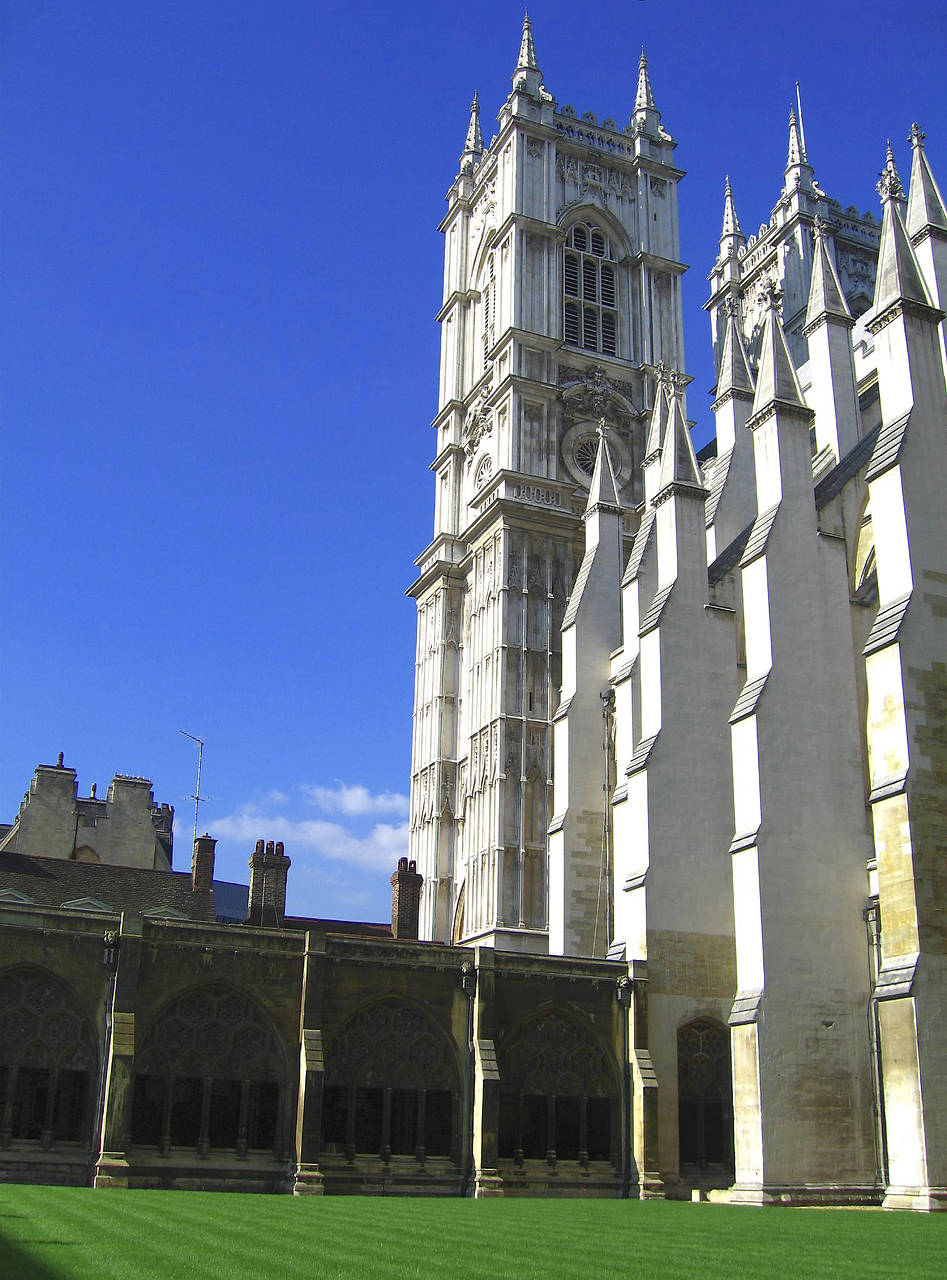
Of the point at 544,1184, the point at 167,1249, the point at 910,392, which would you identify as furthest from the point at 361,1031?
the point at 910,392

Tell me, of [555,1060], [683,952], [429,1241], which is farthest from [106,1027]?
[683,952]

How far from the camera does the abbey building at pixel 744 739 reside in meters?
23.3

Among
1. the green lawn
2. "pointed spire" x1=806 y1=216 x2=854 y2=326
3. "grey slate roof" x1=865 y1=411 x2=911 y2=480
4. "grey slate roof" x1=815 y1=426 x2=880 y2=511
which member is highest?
"pointed spire" x1=806 y1=216 x2=854 y2=326

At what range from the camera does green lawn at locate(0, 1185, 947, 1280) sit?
36.2ft

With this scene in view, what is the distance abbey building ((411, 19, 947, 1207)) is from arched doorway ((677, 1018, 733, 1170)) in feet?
0.19

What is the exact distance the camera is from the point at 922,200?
30141 millimetres

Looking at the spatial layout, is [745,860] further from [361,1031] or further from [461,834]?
[461,834]

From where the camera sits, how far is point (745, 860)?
25109mm

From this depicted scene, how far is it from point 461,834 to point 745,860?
24.5 meters

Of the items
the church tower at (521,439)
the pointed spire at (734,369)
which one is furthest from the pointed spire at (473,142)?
the pointed spire at (734,369)

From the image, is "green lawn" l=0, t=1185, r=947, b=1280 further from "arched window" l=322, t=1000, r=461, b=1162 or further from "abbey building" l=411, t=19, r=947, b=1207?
"abbey building" l=411, t=19, r=947, b=1207

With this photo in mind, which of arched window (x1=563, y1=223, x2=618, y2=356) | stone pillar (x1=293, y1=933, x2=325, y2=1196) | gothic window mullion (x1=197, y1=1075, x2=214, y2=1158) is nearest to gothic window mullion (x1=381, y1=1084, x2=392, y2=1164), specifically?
stone pillar (x1=293, y1=933, x2=325, y2=1196)

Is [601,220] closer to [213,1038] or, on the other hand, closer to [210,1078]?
[213,1038]

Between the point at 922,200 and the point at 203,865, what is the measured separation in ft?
95.0
